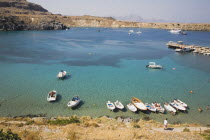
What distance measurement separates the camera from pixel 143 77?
4153cm

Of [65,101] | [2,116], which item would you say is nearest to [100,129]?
[65,101]

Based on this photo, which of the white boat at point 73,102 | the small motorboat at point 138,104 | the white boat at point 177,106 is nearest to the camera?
the white boat at point 73,102

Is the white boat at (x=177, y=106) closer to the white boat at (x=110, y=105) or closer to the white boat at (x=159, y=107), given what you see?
the white boat at (x=159, y=107)

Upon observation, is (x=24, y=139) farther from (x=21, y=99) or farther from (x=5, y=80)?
(x=5, y=80)

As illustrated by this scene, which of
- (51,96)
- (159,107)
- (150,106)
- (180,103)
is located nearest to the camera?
(159,107)

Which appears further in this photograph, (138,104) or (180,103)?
(180,103)

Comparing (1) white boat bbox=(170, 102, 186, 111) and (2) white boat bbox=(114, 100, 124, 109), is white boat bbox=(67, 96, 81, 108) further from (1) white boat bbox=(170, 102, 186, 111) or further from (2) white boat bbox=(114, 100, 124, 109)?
(1) white boat bbox=(170, 102, 186, 111)

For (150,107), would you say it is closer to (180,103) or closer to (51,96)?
(180,103)

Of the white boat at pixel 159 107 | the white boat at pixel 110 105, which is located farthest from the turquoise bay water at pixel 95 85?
the white boat at pixel 159 107

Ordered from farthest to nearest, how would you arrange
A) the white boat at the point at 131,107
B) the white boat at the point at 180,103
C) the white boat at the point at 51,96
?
the white boat at the point at 180,103
the white boat at the point at 51,96
the white boat at the point at 131,107

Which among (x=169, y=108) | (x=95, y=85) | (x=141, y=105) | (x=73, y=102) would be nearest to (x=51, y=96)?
(x=73, y=102)

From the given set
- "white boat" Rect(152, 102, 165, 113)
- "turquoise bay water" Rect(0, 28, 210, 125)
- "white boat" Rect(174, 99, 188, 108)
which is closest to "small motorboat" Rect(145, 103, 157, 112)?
"white boat" Rect(152, 102, 165, 113)

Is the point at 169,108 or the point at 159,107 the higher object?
the point at 159,107

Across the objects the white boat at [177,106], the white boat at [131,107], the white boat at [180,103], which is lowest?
the white boat at [131,107]
